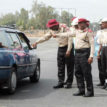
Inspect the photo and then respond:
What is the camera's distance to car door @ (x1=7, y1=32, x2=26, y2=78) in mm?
9482

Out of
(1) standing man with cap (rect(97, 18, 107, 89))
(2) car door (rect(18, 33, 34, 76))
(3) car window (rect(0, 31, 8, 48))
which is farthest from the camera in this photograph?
(2) car door (rect(18, 33, 34, 76))

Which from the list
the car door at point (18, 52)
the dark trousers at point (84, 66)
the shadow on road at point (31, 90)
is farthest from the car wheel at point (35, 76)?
the dark trousers at point (84, 66)

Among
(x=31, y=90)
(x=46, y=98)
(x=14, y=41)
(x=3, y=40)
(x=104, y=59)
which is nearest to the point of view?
(x=46, y=98)

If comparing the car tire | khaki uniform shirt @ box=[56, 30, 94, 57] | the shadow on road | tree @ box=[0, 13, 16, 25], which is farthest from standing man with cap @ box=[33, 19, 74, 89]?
tree @ box=[0, 13, 16, 25]

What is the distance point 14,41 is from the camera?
9.96 m

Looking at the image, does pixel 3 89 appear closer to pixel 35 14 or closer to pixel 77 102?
pixel 77 102

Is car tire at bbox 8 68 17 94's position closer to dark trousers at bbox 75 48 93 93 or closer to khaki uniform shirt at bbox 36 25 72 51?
khaki uniform shirt at bbox 36 25 72 51

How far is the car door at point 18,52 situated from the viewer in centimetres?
948

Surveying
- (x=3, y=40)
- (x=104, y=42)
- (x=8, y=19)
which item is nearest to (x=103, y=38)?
(x=104, y=42)

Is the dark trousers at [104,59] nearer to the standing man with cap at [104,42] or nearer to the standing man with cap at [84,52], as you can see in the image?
the standing man with cap at [104,42]

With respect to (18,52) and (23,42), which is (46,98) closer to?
(18,52)

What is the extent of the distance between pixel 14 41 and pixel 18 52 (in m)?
0.34

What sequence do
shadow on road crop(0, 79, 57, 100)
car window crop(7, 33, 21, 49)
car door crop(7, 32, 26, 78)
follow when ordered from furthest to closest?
car window crop(7, 33, 21, 49), car door crop(7, 32, 26, 78), shadow on road crop(0, 79, 57, 100)

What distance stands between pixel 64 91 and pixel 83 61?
46.9 inches
